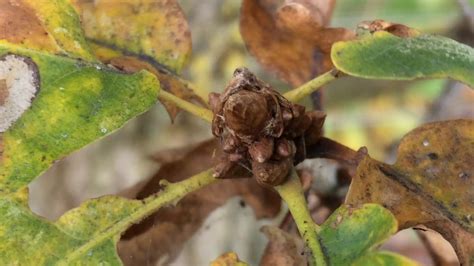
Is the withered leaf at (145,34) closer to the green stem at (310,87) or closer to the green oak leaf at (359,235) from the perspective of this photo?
the green stem at (310,87)

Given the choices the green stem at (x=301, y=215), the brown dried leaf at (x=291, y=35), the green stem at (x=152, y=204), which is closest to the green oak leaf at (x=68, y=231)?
the green stem at (x=152, y=204)

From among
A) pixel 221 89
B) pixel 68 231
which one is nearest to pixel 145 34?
pixel 68 231

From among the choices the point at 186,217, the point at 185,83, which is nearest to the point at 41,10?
the point at 185,83

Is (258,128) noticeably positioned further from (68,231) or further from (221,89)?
(221,89)

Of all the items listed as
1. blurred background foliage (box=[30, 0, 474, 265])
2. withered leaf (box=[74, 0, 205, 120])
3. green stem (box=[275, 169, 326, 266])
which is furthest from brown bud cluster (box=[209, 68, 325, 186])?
blurred background foliage (box=[30, 0, 474, 265])

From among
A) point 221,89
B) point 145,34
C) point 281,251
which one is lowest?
point 221,89

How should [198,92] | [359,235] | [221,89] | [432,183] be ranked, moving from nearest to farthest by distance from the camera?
[359,235], [432,183], [198,92], [221,89]

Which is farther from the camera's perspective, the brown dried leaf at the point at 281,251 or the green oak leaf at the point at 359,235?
the brown dried leaf at the point at 281,251
